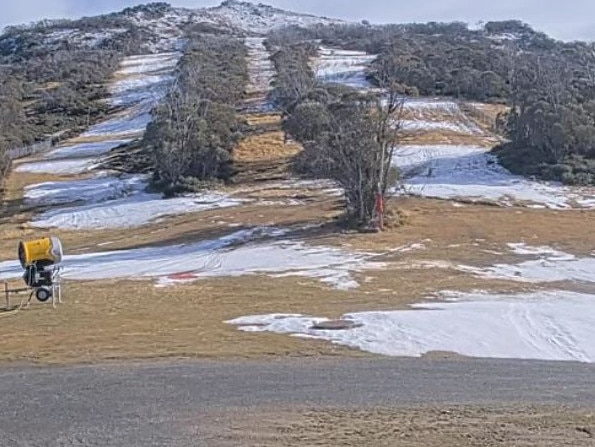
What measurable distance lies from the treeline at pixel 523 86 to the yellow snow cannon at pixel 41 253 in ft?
83.4

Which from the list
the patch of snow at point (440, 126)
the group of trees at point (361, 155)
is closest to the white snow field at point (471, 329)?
the group of trees at point (361, 155)

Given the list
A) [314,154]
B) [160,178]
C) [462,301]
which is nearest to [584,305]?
[462,301]

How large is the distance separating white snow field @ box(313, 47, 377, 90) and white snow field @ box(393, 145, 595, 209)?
94.3 feet

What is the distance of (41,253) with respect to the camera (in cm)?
2186

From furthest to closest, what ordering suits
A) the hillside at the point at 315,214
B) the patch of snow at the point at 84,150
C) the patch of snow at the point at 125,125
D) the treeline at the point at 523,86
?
the patch of snow at the point at 125,125 < the patch of snow at the point at 84,150 < the treeline at the point at 523,86 < the hillside at the point at 315,214

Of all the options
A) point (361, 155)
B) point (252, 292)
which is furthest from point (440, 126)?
point (252, 292)

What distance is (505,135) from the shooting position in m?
57.9

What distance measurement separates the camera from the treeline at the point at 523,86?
158ft

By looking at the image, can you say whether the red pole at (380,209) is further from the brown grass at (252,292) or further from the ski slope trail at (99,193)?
the ski slope trail at (99,193)

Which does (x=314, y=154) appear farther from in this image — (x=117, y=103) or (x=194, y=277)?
(x=117, y=103)

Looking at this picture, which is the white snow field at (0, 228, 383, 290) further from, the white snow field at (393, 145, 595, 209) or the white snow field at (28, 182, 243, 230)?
the white snow field at (393, 145, 595, 209)

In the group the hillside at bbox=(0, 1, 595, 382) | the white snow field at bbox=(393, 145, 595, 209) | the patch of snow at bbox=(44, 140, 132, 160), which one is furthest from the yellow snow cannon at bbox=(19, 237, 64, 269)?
the patch of snow at bbox=(44, 140, 132, 160)

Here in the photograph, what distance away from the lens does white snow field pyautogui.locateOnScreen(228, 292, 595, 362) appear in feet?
53.0

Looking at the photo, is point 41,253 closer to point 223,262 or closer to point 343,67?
point 223,262
